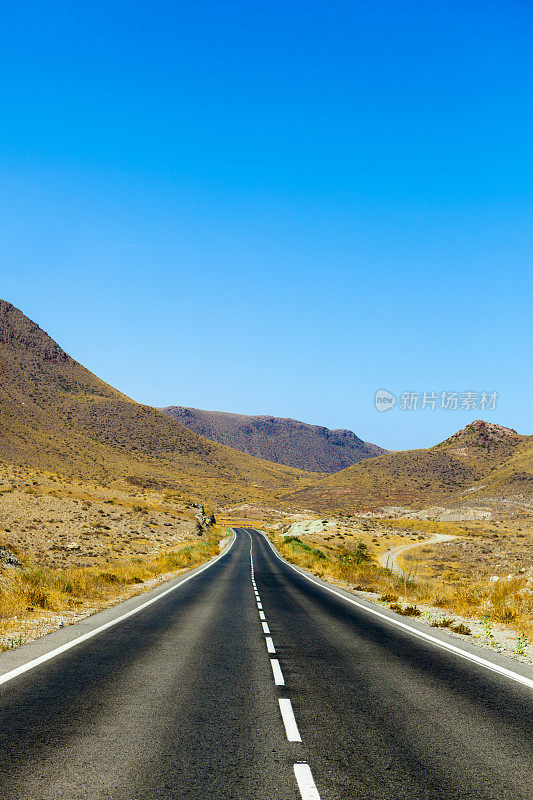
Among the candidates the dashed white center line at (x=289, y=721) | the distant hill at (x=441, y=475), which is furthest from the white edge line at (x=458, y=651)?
the distant hill at (x=441, y=475)

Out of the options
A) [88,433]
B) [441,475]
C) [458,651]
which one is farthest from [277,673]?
[441,475]

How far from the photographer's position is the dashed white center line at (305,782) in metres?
4.20

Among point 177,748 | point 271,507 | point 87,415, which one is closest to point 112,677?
point 177,748

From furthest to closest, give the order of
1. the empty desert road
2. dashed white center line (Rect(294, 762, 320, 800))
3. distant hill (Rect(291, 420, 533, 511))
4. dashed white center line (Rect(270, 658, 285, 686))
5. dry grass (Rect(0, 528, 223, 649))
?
distant hill (Rect(291, 420, 533, 511)) → dry grass (Rect(0, 528, 223, 649)) → dashed white center line (Rect(270, 658, 285, 686)) → the empty desert road → dashed white center line (Rect(294, 762, 320, 800))

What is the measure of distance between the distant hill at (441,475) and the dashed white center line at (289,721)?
11995cm

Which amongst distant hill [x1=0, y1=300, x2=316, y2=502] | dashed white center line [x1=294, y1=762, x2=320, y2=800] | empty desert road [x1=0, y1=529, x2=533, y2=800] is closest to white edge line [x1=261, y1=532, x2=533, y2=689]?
empty desert road [x1=0, y1=529, x2=533, y2=800]

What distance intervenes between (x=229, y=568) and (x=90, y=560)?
30.2ft

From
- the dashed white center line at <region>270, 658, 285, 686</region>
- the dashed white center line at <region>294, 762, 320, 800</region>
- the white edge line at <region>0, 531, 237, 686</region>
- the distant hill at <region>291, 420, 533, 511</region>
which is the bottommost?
the white edge line at <region>0, 531, 237, 686</region>

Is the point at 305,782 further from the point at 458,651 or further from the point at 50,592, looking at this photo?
the point at 50,592

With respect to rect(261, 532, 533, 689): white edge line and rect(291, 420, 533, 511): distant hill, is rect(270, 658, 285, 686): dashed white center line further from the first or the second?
rect(291, 420, 533, 511): distant hill

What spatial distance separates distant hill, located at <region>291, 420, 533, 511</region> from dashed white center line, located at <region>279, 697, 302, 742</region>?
394 feet

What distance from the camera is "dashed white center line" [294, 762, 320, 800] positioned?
4.20m

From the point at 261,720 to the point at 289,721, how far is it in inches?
12.6

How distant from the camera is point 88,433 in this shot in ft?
440
